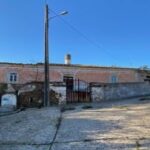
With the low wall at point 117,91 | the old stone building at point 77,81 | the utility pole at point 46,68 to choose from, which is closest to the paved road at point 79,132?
the utility pole at point 46,68

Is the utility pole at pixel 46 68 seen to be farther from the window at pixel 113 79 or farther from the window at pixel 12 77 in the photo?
the window at pixel 113 79

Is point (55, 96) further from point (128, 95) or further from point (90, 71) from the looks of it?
point (90, 71)

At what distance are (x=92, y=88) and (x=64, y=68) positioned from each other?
994 cm

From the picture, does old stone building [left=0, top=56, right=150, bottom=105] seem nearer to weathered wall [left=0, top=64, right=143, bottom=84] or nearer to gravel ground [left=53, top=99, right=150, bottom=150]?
weathered wall [left=0, top=64, right=143, bottom=84]

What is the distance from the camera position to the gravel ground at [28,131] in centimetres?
1170

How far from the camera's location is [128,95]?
28.3m

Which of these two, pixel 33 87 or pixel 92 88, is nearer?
pixel 33 87

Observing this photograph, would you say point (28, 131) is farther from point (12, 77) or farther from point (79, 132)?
point (12, 77)

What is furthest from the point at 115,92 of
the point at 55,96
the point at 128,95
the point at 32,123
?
the point at 32,123

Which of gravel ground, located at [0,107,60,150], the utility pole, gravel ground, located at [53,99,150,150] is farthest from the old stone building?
gravel ground, located at [53,99,150,150]

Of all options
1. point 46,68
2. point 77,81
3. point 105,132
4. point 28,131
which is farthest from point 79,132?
point 77,81

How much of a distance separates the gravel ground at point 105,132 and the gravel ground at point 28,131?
0.45 m

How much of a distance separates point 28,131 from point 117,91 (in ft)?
49.6

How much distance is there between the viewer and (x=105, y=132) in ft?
41.6
